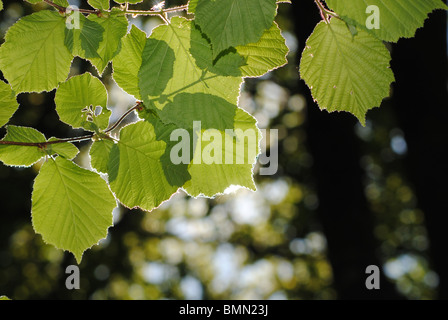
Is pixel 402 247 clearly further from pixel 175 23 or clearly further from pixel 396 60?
pixel 175 23

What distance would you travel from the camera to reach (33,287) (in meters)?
11.7

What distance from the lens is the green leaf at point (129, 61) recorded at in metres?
0.94

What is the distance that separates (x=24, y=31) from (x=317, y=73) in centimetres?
64

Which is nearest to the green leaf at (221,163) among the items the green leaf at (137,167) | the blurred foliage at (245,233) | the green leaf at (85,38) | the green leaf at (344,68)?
the green leaf at (137,167)

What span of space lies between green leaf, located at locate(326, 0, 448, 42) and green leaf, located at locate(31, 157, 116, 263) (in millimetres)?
641

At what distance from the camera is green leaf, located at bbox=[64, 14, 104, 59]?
87 cm

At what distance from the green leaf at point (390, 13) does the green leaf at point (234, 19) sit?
0.11m

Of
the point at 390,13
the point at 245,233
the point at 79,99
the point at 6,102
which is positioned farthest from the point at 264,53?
the point at 245,233

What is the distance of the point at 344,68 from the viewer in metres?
0.99

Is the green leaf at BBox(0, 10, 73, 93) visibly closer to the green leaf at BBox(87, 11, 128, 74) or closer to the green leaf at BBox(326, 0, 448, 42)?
the green leaf at BBox(87, 11, 128, 74)

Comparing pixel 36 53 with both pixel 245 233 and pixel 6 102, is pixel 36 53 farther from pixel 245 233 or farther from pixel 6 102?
pixel 245 233

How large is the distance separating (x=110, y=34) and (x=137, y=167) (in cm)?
30

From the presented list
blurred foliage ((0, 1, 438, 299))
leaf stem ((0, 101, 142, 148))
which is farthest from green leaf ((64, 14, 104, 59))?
blurred foliage ((0, 1, 438, 299))
